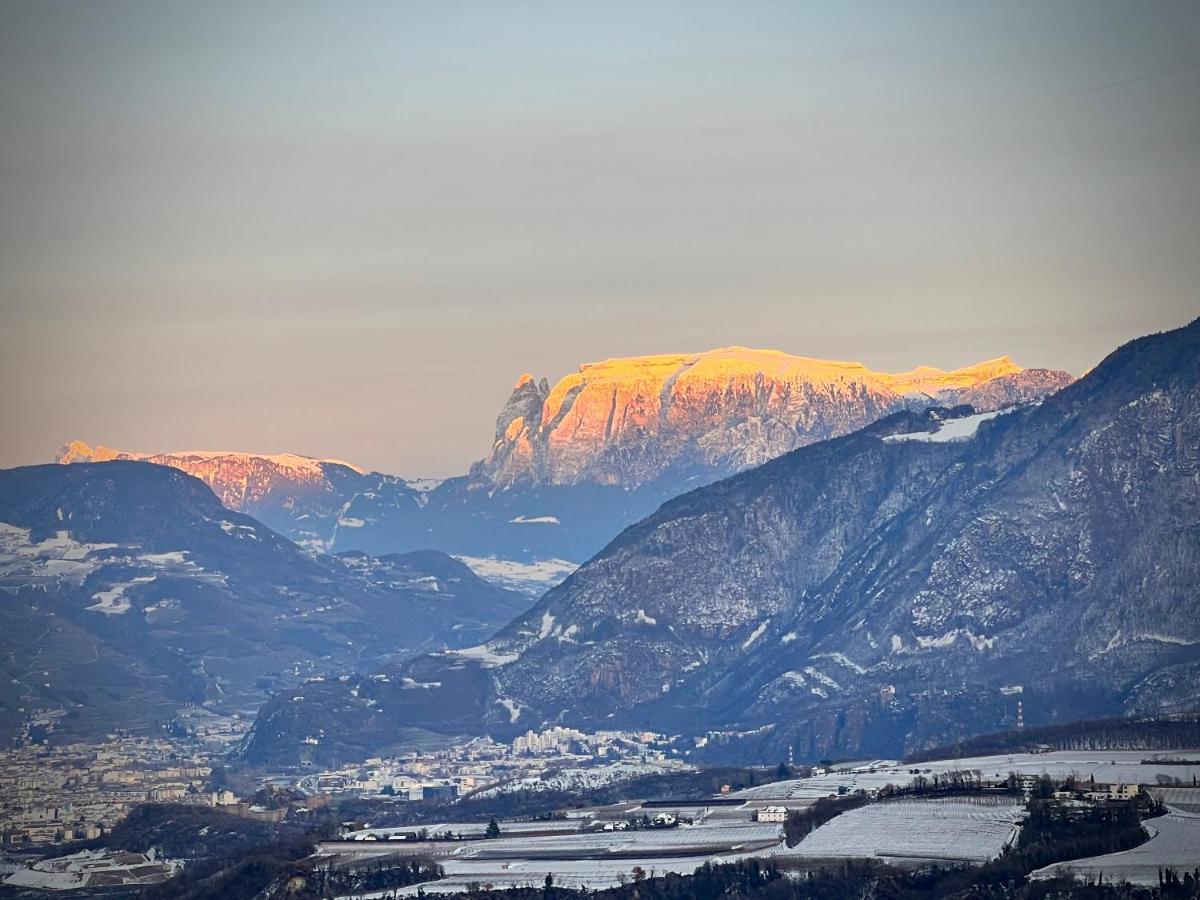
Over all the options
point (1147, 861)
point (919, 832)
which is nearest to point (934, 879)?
point (1147, 861)

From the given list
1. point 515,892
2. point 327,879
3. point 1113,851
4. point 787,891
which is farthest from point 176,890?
point 1113,851

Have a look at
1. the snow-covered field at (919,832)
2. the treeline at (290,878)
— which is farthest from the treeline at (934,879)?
the treeline at (290,878)

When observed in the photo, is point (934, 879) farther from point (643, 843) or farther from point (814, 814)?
point (643, 843)

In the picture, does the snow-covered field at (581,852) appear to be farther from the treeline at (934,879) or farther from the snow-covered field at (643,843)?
the treeline at (934,879)

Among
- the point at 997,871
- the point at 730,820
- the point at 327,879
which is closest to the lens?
the point at 997,871

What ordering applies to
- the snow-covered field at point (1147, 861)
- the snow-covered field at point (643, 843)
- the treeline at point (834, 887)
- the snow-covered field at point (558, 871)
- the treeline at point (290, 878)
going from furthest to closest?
the snow-covered field at point (643, 843)
the treeline at point (290, 878)
the snow-covered field at point (558, 871)
the snow-covered field at point (1147, 861)
the treeline at point (834, 887)

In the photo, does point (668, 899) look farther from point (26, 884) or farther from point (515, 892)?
point (26, 884)
